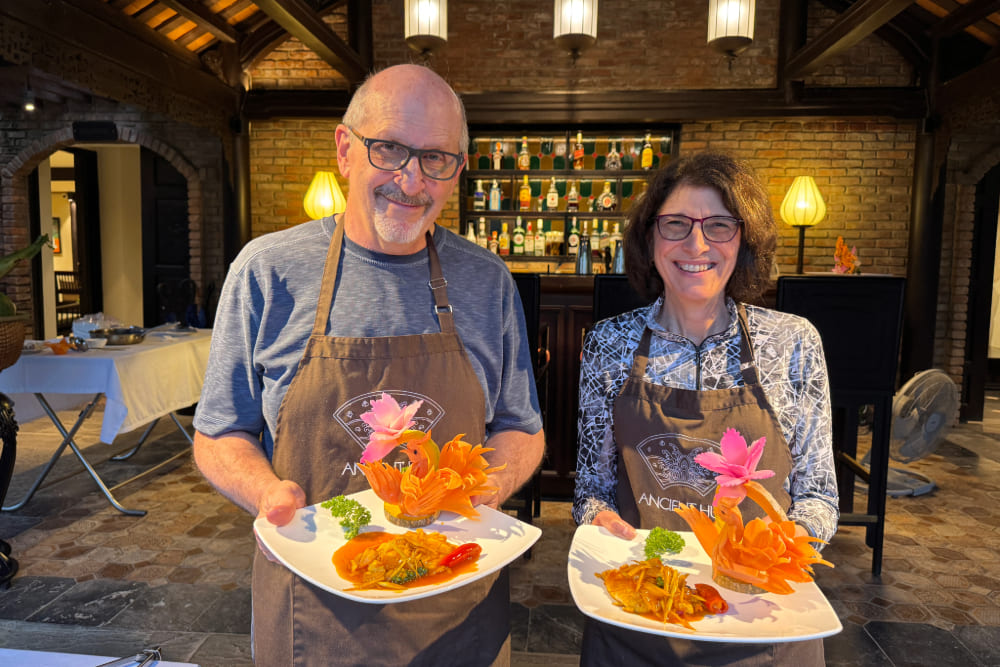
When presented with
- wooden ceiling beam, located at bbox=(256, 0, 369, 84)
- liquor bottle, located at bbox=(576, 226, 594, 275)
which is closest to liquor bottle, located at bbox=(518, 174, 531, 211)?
wooden ceiling beam, located at bbox=(256, 0, 369, 84)

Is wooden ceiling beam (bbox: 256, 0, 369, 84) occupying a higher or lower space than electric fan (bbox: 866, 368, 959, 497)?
higher

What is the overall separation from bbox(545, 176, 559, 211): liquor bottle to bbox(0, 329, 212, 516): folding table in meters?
3.87

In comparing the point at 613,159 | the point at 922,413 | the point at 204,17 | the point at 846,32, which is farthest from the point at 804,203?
the point at 204,17

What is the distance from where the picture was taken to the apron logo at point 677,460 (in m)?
1.41

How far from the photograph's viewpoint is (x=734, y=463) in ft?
3.36

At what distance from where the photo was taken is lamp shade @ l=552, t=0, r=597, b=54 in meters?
4.02

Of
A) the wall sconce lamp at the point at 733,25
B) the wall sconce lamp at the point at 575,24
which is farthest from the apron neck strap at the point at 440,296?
the wall sconce lamp at the point at 733,25

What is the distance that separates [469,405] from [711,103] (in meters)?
6.04

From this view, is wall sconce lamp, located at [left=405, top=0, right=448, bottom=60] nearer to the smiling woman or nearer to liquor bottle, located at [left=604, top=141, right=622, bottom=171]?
liquor bottle, located at [left=604, top=141, right=622, bottom=171]

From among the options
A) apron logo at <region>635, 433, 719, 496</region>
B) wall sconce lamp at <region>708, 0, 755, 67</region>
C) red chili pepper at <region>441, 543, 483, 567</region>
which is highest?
wall sconce lamp at <region>708, 0, 755, 67</region>

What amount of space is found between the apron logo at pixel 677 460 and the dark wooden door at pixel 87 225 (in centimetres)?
1018

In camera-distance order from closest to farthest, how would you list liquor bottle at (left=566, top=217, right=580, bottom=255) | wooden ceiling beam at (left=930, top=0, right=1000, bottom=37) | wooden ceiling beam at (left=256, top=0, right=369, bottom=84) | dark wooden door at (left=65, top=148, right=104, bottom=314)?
wooden ceiling beam at (left=256, top=0, right=369, bottom=84) < wooden ceiling beam at (left=930, top=0, right=1000, bottom=37) < liquor bottle at (left=566, top=217, right=580, bottom=255) < dark wooden door at (left=65, top=148, right=104, bottom=314)

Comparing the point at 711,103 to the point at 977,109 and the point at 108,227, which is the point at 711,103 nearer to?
the point at 977,109

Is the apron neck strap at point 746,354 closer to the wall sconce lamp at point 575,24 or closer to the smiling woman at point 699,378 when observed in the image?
the smiling woman at point 699,378
